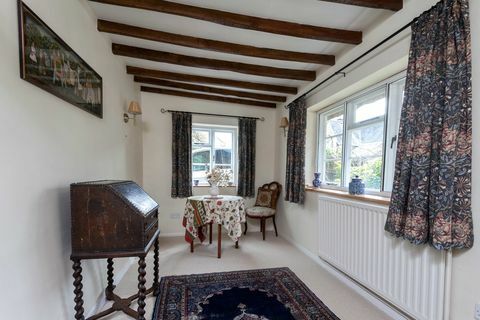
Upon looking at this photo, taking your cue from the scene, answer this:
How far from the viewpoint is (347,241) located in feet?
7.48

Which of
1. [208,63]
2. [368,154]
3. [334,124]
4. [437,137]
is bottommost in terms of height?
[368,154]

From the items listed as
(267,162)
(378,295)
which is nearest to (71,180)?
(378,295)

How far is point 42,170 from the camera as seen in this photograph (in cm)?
129

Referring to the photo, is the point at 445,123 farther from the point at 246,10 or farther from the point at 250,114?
the point at 250,114

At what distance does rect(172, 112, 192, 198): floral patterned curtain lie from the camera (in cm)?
388

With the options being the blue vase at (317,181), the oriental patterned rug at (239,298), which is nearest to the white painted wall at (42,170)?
the oriental patterned rug at (239,298)

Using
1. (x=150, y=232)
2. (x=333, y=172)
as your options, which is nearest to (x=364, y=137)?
(x=333, y=172)

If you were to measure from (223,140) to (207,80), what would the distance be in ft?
4.31

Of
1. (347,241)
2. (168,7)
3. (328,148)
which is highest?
(168,7)

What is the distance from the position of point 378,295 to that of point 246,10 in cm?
269

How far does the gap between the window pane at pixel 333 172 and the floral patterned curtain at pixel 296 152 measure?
1.29 ft

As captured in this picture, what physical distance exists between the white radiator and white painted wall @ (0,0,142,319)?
7.77 ft

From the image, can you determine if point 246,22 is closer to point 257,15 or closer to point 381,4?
point 257,15

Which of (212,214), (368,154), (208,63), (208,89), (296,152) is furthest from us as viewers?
(208,89)
